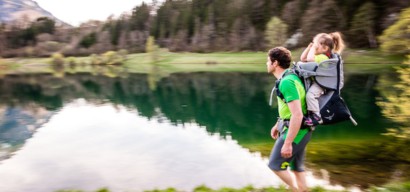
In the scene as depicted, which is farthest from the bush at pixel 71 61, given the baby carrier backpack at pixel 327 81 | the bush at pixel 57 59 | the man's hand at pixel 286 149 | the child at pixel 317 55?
the man's hand at pixel 286 149

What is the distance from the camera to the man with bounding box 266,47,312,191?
635cm

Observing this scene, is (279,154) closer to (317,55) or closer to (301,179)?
(301,179)

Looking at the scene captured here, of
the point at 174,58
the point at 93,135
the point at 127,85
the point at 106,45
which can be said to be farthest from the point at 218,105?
the point at 106,45

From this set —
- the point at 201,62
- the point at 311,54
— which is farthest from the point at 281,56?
the point at 201,62

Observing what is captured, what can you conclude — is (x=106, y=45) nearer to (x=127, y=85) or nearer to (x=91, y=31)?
(x=91, y=31)

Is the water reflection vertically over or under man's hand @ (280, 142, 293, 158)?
under

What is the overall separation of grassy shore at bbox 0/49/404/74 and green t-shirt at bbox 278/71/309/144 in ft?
214

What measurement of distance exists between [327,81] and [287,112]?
0.85 m

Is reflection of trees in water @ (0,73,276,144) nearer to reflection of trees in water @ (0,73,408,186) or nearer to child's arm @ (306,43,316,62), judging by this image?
reflection of trees in water @ (0,73,408,186)

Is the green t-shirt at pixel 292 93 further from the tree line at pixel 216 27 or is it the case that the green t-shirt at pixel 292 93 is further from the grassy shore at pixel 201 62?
the tree line at pixel 216 27

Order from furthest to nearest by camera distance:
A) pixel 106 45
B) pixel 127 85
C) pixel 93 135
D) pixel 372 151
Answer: pixel 106 45
pixel 127 85
pixel 93 135
pixel 372 151

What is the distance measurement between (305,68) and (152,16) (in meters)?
178

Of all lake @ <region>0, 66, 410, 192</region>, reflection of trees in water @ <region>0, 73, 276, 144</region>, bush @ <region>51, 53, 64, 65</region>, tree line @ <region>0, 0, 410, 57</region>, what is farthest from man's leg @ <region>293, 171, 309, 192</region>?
bush @ <region>51, 53, 64, 65</region>

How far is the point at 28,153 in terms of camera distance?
2088 cm
